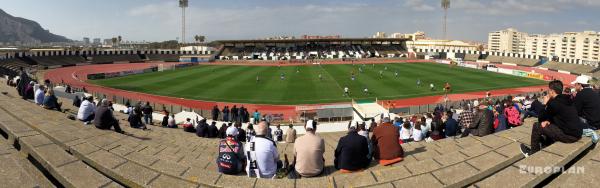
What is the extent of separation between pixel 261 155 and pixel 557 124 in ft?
17.7

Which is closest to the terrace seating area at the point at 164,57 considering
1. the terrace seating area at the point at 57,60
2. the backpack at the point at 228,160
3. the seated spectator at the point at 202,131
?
the terrace seating area at the point at 57,60

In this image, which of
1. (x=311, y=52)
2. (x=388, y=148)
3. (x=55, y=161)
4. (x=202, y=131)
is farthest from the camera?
(x=311, y=52)

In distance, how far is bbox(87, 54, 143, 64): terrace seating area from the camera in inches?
3265

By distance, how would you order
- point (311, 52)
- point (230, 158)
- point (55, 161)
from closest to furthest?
point (55, 161)
point (230, 158)
point (311, 52)

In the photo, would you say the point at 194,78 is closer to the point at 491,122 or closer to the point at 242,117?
the point at 242,117

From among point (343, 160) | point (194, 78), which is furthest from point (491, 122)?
point (194, 78)

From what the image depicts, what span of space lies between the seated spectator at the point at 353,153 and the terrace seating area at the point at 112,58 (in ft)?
293

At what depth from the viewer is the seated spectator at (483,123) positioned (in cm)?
920

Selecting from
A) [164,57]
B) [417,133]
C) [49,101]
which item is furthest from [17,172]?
[164,57]

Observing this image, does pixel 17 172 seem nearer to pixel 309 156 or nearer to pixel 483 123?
pixel 309 156

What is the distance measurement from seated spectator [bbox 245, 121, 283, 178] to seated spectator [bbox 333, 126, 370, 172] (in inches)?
49.6

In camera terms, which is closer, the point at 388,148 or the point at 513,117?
the point at 388,148

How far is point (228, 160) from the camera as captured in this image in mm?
6648

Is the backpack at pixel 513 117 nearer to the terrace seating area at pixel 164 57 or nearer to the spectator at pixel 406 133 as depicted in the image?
the spectator at pixel 406 133
